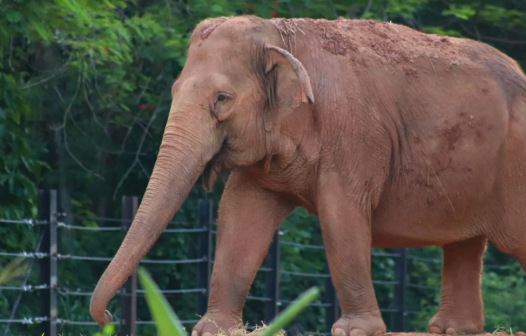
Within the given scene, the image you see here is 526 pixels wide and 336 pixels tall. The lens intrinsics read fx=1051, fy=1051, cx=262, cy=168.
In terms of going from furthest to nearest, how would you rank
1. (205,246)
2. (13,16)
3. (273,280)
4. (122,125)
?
(122,125) < (273,280) < (205,246) < (13,16)

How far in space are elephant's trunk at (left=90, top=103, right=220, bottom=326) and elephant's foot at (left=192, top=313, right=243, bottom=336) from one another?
749mm

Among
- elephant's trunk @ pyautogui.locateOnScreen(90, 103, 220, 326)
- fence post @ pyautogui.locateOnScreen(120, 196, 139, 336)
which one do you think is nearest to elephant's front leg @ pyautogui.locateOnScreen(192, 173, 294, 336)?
elephant's trunk @ pyautogui.locateOnScreen(90, 103, 220, 326)

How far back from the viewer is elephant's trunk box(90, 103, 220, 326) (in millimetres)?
5191

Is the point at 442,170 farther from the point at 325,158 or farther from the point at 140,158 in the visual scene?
the point at 140,158

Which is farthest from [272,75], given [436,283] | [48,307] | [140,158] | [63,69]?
[436,283]

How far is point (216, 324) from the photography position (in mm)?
5859

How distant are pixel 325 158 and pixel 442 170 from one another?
2.32 ft

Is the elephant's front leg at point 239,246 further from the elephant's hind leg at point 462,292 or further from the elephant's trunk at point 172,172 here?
the elephant's hind leg at point 462,292

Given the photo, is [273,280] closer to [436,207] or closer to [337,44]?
[436,207]

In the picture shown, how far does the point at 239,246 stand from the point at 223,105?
904mm

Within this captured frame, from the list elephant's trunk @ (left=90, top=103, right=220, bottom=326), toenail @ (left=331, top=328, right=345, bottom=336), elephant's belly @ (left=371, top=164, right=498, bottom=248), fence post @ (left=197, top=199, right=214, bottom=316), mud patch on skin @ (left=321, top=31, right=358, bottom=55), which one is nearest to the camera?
elephant's trunk @ (left=90, top=103, right=220, bottom=326)

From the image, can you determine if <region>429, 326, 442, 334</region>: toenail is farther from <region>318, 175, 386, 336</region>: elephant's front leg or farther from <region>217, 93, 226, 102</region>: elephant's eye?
<region>217, 93, 226, 102</region>: elephant's eye

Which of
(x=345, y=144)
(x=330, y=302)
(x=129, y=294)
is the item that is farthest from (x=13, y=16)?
(x=330, y=302)

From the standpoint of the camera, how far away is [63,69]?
427 inches
